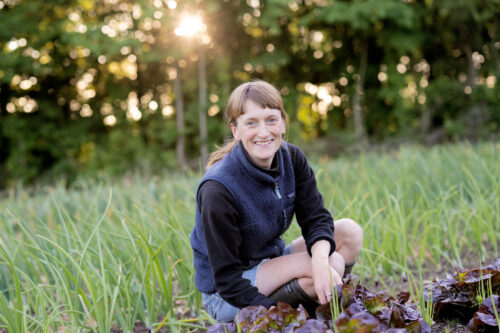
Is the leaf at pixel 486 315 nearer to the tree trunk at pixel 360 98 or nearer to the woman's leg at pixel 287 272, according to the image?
the woman's leg at pixel 287 272

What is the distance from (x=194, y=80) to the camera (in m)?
12.2

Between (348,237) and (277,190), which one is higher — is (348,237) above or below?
below

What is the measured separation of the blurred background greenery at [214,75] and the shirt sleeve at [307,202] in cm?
846

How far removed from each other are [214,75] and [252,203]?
10837 mm

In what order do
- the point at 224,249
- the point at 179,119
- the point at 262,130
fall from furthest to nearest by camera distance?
the point at 179,119 → the point at 262,130 → the point at 224,249

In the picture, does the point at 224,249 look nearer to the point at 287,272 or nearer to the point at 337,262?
the point at 287,272

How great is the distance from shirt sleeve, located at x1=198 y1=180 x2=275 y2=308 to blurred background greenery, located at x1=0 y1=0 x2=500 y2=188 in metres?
8.85

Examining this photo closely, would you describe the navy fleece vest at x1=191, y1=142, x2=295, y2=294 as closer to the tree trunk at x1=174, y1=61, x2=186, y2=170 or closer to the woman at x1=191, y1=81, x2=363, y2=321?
the woman at x1=191, y1=81, x2=363, y2=321

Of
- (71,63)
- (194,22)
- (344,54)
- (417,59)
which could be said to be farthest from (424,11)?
(71,63)

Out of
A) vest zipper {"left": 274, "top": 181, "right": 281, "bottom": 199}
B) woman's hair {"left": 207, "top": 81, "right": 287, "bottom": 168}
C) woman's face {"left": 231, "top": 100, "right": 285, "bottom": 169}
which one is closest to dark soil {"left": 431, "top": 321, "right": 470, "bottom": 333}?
vest zipper {"left": 274, "top": 181, "right": 281, "bottom": 199}

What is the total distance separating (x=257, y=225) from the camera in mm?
1794

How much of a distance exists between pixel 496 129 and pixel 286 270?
33.4 ft

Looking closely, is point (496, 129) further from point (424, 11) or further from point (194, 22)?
point (194, 22)

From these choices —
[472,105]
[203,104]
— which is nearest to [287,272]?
[203,104]
